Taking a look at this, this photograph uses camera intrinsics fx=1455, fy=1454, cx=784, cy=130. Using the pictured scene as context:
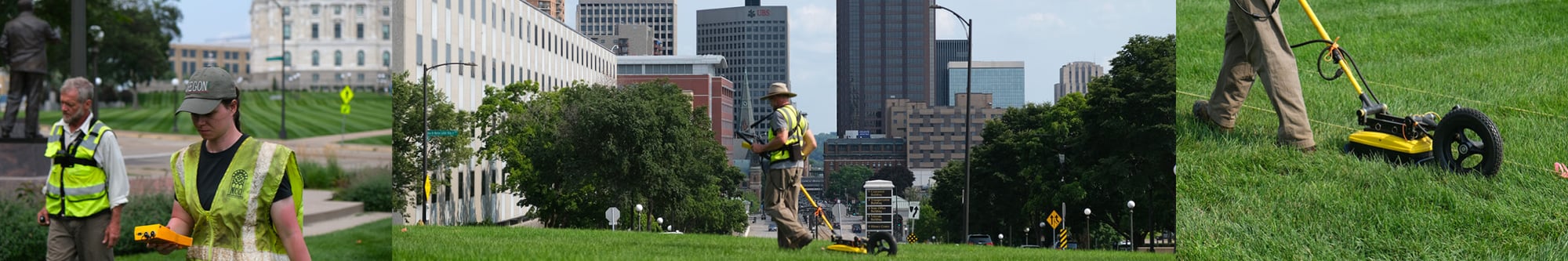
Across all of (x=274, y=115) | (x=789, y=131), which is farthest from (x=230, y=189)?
(x=274, y=115)

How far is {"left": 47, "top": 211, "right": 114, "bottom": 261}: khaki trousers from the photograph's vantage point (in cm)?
687

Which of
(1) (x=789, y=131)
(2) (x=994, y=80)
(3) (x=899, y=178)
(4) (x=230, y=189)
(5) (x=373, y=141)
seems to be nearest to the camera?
(4) (x=230, y=189)

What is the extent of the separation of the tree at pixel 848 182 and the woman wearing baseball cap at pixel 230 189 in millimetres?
5233

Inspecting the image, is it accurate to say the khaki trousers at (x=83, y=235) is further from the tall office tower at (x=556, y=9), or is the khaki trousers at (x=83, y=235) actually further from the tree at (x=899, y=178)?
the tree at (x=899, y=178)

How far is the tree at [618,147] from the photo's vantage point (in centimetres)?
998

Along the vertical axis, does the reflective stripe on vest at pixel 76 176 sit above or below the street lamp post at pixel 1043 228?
above

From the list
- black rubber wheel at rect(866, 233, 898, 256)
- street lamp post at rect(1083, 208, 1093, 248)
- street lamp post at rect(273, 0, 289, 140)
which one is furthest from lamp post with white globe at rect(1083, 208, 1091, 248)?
street lamp post at rect(273, 0, 289, 140)

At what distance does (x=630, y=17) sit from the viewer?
10.5 metres

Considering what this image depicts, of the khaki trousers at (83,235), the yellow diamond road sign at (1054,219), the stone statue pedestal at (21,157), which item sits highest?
the stone statue pedestal at (21,157)

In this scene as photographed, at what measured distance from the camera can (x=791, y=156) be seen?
8727 mm

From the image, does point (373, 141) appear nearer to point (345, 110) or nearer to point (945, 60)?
point (345, 110)

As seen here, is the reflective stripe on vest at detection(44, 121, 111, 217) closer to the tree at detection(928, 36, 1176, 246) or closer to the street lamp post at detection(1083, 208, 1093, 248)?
the tree at detection(928, 36, 1176, 246)

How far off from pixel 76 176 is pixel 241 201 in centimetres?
275

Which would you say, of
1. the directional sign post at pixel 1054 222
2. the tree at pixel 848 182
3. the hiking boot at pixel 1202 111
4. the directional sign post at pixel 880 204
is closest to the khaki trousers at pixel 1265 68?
the hiking boot at pixel 1202 111
